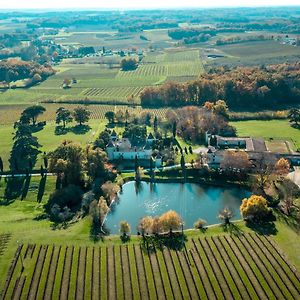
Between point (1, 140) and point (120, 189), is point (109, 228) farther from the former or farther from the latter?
point (1, 140)

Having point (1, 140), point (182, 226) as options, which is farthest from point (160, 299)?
point (1, 140)

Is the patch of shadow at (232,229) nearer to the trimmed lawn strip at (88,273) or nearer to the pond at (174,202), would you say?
the pond at (174,202)

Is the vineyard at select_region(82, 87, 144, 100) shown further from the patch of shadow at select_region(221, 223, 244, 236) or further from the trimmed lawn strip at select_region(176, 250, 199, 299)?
the trimmed lawn strip at select_region(176, 250, 199, 299)

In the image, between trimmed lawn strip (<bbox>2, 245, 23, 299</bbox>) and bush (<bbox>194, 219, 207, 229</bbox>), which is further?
bush (<bbox>194, 219, 207, 229</bbox>)

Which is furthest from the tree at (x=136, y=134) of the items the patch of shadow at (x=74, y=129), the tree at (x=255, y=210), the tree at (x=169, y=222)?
the tree at (x=169, y=222)

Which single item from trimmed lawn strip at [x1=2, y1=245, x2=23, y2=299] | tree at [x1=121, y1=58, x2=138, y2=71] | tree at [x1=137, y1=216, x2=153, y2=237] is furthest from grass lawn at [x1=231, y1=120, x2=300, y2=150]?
tree at [x1=121, y1=58, x2=138, y2=71]

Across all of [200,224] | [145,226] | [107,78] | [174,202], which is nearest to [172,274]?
[145,226]

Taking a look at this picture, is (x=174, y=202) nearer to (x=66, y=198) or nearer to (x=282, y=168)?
(x=66, y=198)
